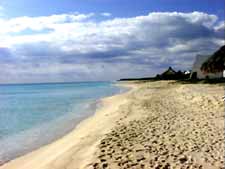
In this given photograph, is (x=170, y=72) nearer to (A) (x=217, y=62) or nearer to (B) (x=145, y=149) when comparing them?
(A) (x=217, y=62)

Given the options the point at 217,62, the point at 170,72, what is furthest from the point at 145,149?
the point at 170,72

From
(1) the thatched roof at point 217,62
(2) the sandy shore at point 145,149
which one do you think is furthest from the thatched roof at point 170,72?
(2) the sandy shore at point 145,149

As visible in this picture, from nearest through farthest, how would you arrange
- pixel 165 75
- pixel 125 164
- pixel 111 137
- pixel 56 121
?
pixel 125 164, pixel 111 137, pixel 56 121, pixel 165 75

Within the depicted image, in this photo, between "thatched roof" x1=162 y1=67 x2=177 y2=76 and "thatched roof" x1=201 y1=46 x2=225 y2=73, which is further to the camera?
"thatched roof" x1=162 y1=67 x2=177 y2=76

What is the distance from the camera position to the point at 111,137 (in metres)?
10.8

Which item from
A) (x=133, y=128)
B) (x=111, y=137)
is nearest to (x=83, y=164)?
(x=111, y=137)

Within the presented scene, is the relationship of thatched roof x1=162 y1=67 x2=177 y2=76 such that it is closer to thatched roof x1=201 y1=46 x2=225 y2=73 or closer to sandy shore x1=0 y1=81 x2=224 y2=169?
thatched roof x1=201 y1=46 x2=225 y2=73

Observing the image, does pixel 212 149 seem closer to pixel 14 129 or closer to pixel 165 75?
pixel 14 129

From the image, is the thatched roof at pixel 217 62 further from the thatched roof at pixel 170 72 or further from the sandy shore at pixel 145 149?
the thatched roof at pixel 170 72

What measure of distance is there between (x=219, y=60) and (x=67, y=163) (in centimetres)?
2046

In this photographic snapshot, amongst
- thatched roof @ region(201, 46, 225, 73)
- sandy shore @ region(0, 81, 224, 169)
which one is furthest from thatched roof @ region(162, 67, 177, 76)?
Answer: sandy shore @ region(0, 81, 224, 169)

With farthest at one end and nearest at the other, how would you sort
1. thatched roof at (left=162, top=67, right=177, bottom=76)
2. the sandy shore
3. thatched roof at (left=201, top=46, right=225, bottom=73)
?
thatched roof at (left=162, top=67, right=177, bottom=76)
thatched roof at (left=201, top=46, right=225, bottom=73)
the sandy shore

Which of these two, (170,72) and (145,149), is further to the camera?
(170,72)

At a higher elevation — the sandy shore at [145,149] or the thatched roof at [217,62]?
the thatched roof at [217,62]
